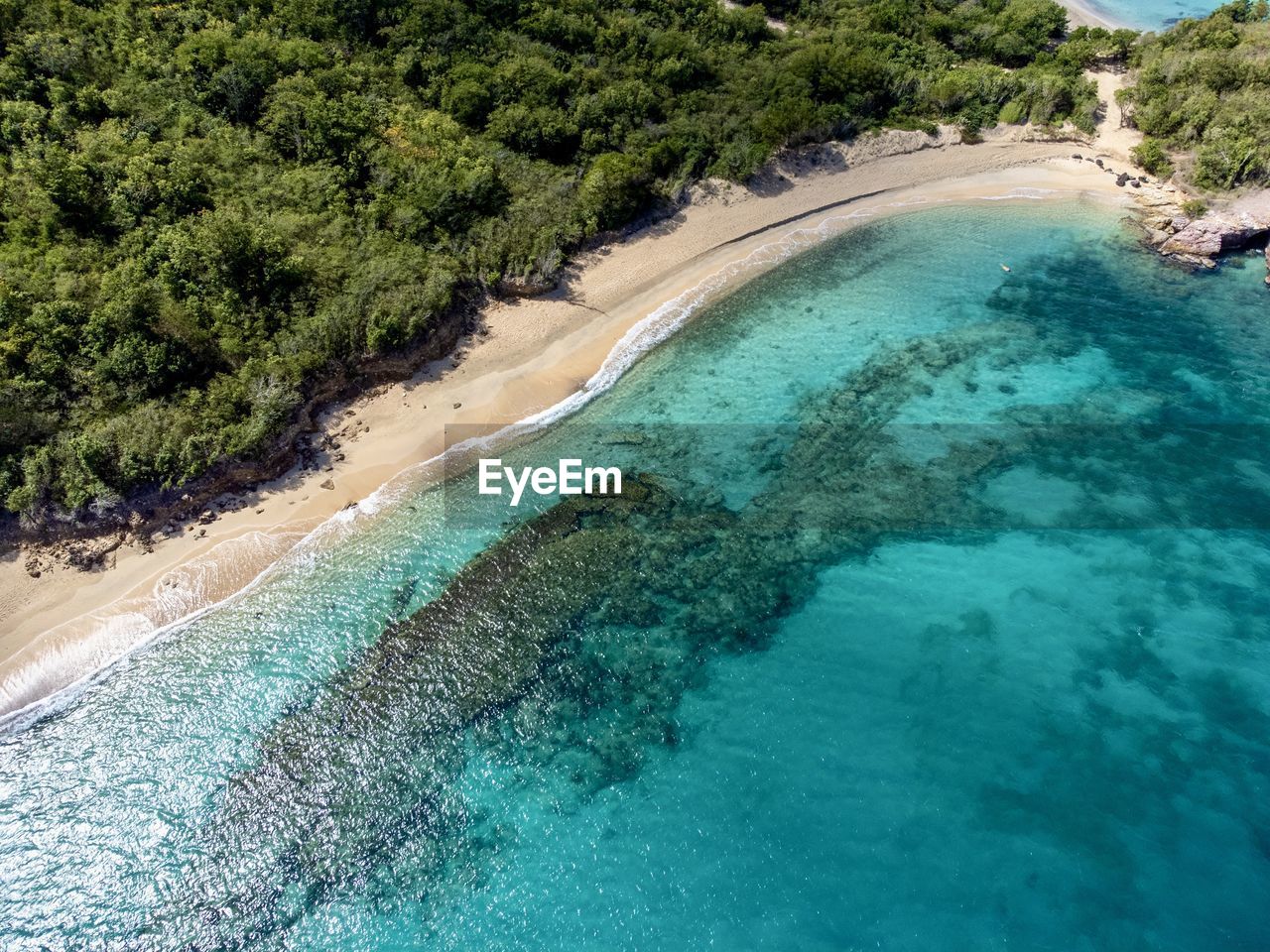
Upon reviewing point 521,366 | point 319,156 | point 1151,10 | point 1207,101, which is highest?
point 1151,10

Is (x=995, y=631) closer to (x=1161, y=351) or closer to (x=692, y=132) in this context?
(x=1161, y=351)

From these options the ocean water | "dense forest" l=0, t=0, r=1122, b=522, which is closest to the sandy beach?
"dense forest" l=0, t=0, r=1122, b=522

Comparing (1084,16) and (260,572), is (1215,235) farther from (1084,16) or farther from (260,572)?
(260,572)

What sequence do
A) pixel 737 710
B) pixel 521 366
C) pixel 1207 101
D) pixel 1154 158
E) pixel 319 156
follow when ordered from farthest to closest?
pixel 1154 158, pixel 1207 101, pixel 319 156, pixel 521 366, pixel 737 710

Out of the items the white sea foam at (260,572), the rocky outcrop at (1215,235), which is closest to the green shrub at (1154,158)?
the rocky outcrop at (1215,235)

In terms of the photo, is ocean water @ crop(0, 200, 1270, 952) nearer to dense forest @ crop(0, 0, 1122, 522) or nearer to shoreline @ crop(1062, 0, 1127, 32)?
dense forest @ crop(0, 0, 1122, 522)

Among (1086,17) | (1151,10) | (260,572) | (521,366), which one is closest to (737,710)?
(260,572)
